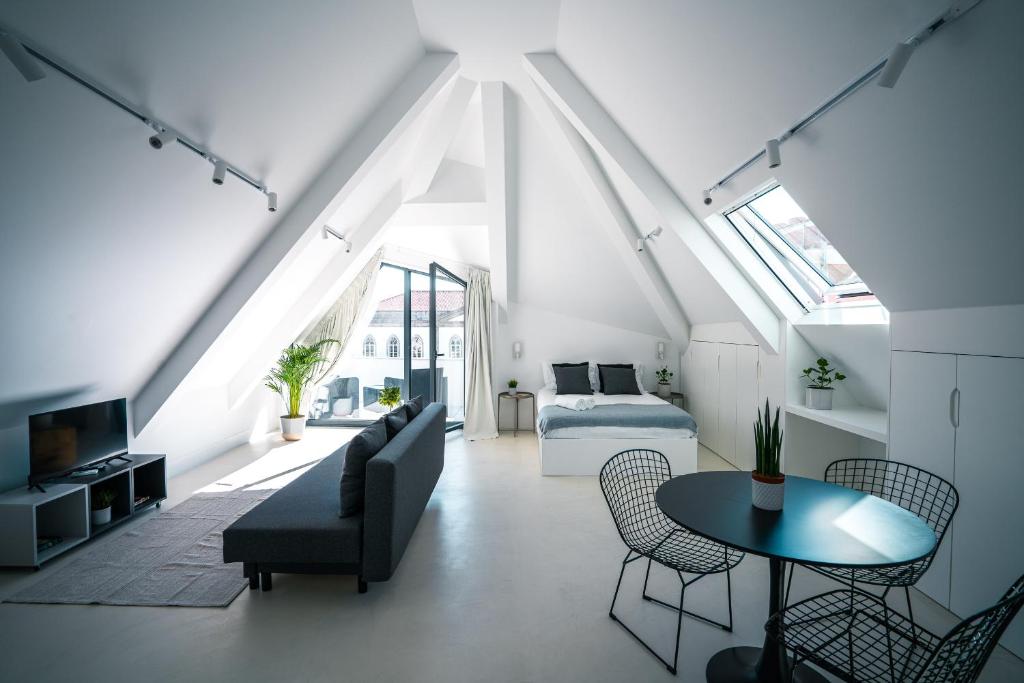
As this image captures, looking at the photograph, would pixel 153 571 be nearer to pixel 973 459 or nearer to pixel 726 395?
pixel 973 459

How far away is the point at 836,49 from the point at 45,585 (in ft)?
15.2

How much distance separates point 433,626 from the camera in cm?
240

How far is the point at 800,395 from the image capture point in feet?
13.3

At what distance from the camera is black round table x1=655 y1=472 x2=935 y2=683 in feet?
5.24

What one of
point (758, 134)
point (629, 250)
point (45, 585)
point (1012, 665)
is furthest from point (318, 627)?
point (629, 250)

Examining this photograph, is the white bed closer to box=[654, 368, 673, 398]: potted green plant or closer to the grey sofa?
box=[654, 368, 673, 398]: potted green plant

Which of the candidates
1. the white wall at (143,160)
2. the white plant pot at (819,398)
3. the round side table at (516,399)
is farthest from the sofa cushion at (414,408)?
the white plant pot at (819,398)

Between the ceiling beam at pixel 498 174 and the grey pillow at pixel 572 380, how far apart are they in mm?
1332

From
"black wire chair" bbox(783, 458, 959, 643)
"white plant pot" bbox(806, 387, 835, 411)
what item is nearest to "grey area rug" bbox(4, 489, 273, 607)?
"black wire chair" bbox(783, 458, 959, 643)

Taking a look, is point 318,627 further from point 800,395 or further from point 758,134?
point 800,395

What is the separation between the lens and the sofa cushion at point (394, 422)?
132 inches

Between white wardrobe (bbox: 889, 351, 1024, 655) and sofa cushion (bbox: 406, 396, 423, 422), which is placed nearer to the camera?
white wardrobe (bbox: 889, 351, 1024, 655)

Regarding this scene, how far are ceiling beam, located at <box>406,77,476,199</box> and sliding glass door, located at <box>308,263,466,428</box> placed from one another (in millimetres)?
1566

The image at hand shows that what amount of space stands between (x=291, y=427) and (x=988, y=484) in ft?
20.6
